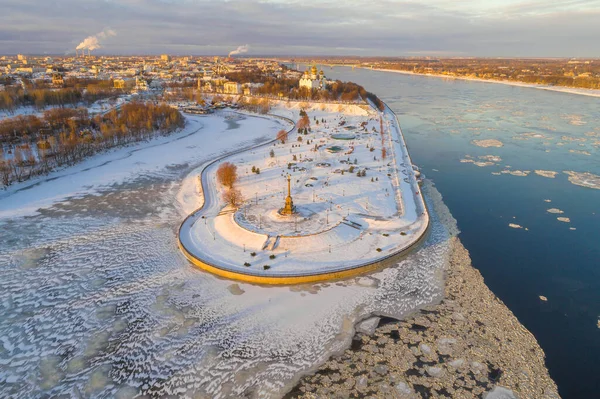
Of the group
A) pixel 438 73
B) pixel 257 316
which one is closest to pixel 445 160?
pixel 257 316

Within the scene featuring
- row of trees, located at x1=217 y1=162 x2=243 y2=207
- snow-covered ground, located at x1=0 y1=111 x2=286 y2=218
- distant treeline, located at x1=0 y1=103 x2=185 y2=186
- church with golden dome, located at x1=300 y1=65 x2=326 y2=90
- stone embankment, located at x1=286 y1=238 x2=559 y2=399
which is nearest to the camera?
stone embankment, located at x1=286 y1=238 x2=559 y2=399

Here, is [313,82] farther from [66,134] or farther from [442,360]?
[442,360]

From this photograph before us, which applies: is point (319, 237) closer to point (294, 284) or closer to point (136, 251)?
point (294, 284)

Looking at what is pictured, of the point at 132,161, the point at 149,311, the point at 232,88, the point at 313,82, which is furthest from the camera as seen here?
the point at 232,88

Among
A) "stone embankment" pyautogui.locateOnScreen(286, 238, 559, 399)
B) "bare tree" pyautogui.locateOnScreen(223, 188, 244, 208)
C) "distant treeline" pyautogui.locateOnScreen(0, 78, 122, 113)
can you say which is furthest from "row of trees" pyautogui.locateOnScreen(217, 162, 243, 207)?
"distant treeline" pyautogui.locateOnScreen(0, 78, 122, 113)

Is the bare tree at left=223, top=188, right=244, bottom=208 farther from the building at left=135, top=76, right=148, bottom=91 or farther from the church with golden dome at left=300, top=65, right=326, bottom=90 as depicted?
the building at left=135, top=76, right=148, bottom=91

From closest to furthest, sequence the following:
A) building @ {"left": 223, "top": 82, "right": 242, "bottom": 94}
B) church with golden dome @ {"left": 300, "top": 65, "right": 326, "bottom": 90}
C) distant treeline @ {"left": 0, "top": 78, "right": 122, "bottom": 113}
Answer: distant treeline @ {"left": 0, "top": 78, "right": 122, "bottom": 113}
church with golden dome @ {"left": 300, "top": 65, "right": 326, "bottom": 90}
building @ {"left": 223, "top": 82, "right": 242, "bottom": 94}

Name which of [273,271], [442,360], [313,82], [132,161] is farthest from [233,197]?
[313,82]
